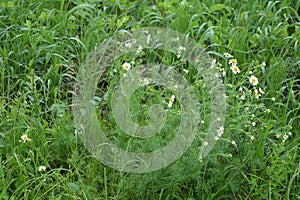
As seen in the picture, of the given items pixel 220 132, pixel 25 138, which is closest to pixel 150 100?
pixel 220 132

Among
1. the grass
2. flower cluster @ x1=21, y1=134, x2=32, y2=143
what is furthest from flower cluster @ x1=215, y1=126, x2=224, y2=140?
flower cluster @ x1=21, y1=134, x2=32, y2=143

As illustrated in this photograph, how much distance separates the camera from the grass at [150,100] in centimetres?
260

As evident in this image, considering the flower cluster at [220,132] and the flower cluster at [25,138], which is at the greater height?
the flower cluster at [220,132]

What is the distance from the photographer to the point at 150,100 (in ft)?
8.89

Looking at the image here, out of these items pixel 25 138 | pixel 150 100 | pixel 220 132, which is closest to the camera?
pixel 220 132

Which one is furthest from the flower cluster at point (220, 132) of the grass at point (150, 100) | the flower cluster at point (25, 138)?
the flower cluster at point (25, 138)

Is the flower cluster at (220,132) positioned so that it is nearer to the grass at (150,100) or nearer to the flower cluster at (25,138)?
the grass at (150,100)

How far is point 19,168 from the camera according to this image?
275 cm

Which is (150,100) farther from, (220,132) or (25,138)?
(25,138)

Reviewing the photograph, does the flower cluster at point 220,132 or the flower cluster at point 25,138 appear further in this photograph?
the flower cluster at point 25,138

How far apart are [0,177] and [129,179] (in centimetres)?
62

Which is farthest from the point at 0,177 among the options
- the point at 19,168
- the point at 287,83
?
the point at 287,83

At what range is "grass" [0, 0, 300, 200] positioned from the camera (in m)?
2.60

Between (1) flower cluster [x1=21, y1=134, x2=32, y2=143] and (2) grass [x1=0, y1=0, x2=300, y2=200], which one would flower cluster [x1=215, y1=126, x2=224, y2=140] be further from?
(1) flower cluster [x1=21, y1=134, x2=32, y2=143]
